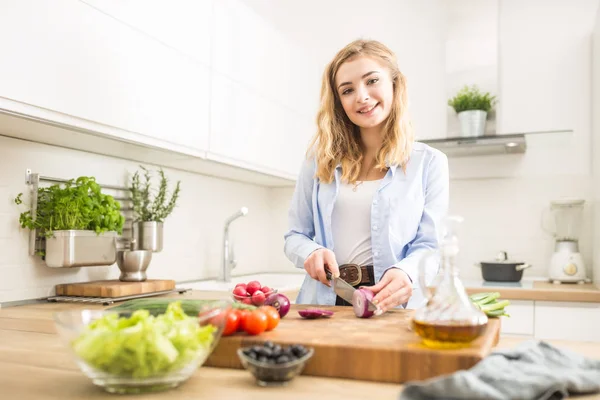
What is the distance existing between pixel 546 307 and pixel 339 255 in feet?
4.49

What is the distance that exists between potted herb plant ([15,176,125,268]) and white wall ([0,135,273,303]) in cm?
6

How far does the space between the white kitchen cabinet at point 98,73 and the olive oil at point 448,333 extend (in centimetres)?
126

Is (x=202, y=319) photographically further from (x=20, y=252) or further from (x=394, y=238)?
(x=20, y=252)

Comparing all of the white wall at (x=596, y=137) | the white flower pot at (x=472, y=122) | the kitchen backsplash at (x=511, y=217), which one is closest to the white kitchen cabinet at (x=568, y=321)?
the white wall at (x=596, y=137)

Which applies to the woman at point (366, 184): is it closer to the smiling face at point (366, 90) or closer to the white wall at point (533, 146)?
the smiling face at point (366, 90)

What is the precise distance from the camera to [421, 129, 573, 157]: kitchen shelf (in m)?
2.96

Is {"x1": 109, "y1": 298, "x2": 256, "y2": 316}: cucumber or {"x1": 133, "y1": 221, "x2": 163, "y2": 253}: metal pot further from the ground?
{"x1": 133, "y1": 221, "x2": 163, "y2": 253}: metal pot

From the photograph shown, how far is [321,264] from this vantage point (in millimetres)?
1541

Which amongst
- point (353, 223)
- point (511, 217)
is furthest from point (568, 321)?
point (353, 223)

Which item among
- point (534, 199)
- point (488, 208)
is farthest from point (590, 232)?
point (488, 208)

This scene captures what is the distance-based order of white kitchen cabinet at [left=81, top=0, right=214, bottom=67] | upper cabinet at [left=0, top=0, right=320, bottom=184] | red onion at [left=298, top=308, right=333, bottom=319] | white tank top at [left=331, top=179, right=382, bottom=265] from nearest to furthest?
1. red onion at [left=298, top=308, right=333, bottom=319]
2. upper cabinet at [left=0, top=0, right=320, bottom=184]
3. white tank top at [left=331, top=179, right=382, bottom=265]
4. white kitchen cabinet at [left=81, top=0, right=214, bottom=67]

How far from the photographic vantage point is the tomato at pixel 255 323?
1108 mm

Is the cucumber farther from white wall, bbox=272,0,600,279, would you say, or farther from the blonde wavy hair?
white wall, bbox=272,0,600,279

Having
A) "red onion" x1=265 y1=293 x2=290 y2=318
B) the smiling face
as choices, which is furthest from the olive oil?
the smiling face
